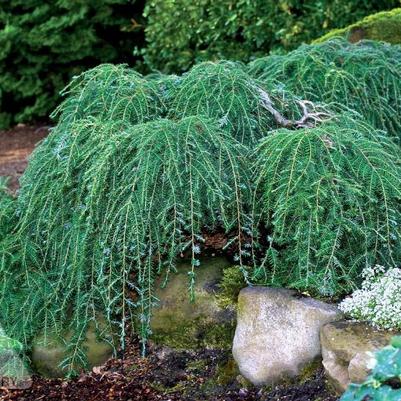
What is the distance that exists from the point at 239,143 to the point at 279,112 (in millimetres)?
383

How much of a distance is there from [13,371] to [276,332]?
1033 mm

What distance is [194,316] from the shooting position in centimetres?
361

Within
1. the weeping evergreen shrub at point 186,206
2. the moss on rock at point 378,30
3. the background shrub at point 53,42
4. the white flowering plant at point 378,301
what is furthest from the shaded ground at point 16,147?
the white flowering plant at point 378,301

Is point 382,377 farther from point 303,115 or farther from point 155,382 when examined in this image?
point 303,115

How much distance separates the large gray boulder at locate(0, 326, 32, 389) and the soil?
0.09 ft

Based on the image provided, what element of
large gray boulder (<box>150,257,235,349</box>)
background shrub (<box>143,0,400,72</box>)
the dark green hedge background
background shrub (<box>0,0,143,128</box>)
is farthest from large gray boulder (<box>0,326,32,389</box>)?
background shrub (<box>0,0,143,128</box>)

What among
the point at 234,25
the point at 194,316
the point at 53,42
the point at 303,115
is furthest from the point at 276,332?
the point at 53,42

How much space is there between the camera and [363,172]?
3488 millimetres

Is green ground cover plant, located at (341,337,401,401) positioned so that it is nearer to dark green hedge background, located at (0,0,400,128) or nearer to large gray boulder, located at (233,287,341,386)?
large gray boulder, located at (233,287,341,386)

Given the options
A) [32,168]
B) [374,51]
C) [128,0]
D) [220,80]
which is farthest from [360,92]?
[128,0]

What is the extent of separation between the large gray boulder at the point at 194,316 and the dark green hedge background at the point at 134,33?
3.21 meters

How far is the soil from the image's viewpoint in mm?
3391

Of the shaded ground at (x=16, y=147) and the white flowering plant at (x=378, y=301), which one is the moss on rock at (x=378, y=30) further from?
the shaded ground at (x=16, y=147)

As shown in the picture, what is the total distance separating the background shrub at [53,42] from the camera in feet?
26.1
